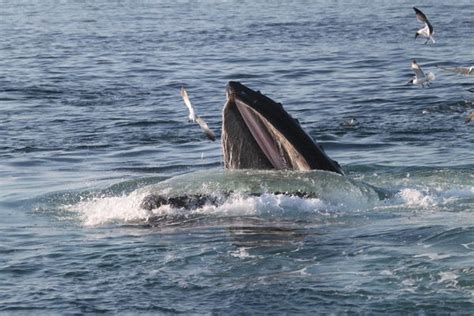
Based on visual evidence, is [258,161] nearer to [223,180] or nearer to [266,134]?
[223,180]

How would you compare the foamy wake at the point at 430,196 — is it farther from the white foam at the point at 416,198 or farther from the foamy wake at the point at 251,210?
the foamy wake at the point at 251,210

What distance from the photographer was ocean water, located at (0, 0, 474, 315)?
9227 mm

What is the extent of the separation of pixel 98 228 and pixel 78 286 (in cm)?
239

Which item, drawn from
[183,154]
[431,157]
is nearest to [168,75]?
[183,154]

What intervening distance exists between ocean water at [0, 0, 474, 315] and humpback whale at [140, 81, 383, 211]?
90 millimetres

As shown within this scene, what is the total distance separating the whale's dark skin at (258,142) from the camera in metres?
11.4

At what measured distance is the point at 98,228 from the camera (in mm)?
11922

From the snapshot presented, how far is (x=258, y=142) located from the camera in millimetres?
11727

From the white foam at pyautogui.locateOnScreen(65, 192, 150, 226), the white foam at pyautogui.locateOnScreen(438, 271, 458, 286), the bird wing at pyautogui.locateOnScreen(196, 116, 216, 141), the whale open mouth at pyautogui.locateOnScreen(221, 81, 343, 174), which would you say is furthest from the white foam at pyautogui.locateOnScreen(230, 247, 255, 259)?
the bird wing at pyautogui.locateOnScreen(196, 116, 216, 141)

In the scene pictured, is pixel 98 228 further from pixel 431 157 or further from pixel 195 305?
pixel 431 157

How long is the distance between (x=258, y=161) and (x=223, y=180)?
420 mm

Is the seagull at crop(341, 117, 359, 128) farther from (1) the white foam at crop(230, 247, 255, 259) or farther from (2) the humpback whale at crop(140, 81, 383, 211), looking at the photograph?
(1) the white foam at crop(230, 247, 255, 259)

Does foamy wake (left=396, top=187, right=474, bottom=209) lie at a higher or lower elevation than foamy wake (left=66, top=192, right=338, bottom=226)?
lower

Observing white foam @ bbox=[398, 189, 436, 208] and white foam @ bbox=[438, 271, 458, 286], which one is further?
white foam @ bbox=[398, 189, 436, 208]
